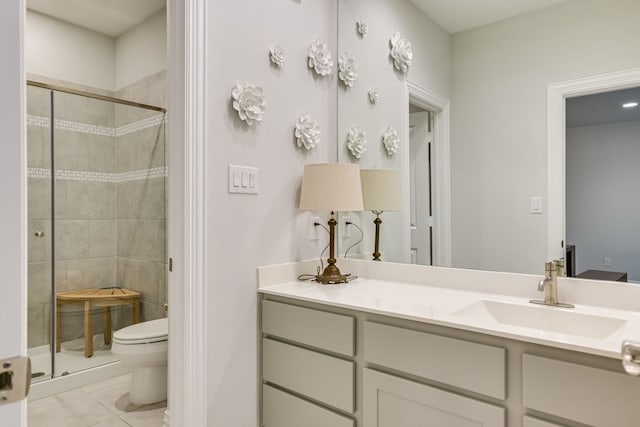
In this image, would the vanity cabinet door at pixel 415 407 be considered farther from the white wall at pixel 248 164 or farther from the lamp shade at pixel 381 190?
the lamp shade at pixel 381 190

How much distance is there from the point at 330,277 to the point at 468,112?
0.96 m

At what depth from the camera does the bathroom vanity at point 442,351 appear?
1.03 meters

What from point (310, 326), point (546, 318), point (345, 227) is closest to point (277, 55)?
point (345, 227)

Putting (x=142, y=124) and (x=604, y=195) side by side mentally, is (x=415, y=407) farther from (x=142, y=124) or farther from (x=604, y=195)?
(x=142, y=124)

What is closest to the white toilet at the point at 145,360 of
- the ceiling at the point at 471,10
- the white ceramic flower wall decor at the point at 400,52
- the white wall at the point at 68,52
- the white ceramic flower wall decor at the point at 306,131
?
the white ceramic flower wall decor at the point at 306,131

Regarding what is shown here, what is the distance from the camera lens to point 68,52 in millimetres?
3273

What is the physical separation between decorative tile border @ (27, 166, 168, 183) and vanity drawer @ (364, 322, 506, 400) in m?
2.30

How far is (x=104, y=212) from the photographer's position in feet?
10.9

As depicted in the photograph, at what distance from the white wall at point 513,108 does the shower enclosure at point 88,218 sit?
7.41 feet

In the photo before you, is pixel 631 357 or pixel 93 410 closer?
pixel 631 357

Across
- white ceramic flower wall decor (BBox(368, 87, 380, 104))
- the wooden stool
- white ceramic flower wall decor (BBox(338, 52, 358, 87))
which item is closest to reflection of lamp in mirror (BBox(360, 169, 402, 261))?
white ceramic flower wall decor (BBox(368, 87, 380, 104))

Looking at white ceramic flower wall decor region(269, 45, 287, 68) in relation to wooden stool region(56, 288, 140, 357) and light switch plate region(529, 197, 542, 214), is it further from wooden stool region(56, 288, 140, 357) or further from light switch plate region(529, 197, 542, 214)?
wooden stool region(56, 288, 140, 357)

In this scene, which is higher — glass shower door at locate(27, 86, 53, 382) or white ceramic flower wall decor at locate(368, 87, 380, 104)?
white ceramic flower wall decor at locate(368, 87, 380, 104)

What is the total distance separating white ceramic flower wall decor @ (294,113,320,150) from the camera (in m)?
1.92
